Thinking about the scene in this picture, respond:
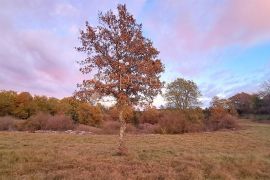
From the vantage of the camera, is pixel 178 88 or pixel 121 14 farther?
pixel 178 88

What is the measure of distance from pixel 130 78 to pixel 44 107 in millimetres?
67443

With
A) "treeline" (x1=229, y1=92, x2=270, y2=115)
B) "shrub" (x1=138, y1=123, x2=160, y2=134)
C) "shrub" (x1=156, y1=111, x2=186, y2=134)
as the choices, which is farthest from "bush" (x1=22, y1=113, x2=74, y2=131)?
"treeline" (x1=229, y1=92, x2=270, y2=115)

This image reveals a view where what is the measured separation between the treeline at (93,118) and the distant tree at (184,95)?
2.67 meters

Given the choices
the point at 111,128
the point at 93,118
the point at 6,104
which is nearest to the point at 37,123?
the point at 111,128

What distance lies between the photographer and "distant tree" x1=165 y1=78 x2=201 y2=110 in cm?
7750

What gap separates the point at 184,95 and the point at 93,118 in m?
21.5

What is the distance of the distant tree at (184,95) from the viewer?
77.5 metres

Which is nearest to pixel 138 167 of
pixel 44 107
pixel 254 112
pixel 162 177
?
pixel 162 177

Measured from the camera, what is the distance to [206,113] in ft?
Answer: 258

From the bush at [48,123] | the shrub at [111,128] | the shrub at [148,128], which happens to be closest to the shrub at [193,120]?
the shrub at [148,128]

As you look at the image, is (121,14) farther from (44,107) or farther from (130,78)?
(44,107)

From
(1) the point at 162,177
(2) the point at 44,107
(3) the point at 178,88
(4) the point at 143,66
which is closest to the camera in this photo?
(1) the point at 162,177

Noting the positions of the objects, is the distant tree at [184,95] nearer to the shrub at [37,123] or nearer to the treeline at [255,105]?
the shrub at [37,123]

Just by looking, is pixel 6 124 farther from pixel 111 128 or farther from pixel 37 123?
pixel 111 128
